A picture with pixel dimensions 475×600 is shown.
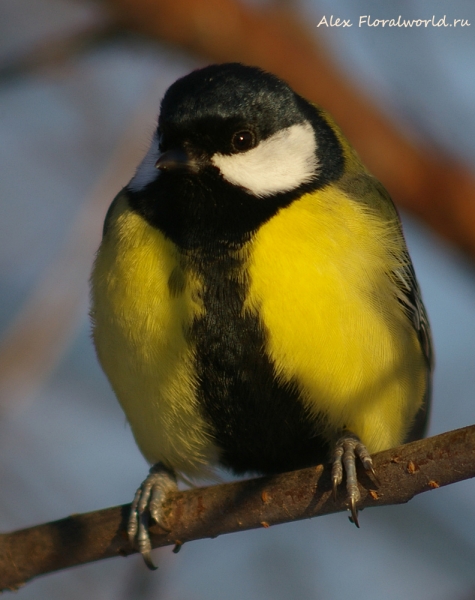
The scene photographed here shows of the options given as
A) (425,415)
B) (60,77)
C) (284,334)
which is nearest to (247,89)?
(284,334)

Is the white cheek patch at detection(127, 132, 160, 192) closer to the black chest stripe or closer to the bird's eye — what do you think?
the bird's eye

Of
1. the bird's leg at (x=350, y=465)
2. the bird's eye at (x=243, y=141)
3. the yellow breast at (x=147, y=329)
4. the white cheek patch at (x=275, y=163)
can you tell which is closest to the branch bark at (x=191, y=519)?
the bird's leg at (x=350, y=465)

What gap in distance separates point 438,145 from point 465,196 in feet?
1.59

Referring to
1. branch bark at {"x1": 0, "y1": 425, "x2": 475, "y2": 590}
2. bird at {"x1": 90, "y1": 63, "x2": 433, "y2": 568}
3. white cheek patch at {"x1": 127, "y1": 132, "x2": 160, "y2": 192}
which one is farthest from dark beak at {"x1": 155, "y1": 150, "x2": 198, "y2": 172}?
branch bark at {"x1": 0, "y1": 425, "x2": 475, "y2": 590}

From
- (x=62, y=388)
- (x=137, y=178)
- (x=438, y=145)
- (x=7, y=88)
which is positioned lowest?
(x=62, y=388)

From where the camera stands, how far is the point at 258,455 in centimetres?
277

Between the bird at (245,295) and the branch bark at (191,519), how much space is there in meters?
0.05

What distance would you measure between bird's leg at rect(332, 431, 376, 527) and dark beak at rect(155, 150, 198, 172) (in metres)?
0.91

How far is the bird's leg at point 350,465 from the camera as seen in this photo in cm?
221

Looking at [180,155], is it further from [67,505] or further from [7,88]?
[67,505]

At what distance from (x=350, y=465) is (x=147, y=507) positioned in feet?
2.15

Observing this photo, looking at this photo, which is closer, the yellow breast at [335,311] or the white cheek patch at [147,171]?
the yellow breast at [335,311]

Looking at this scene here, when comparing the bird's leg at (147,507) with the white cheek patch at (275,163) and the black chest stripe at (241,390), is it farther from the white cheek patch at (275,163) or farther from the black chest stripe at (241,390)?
the white cheek patch at (275,163)

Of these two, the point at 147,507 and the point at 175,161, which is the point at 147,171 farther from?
the point at 147,507
